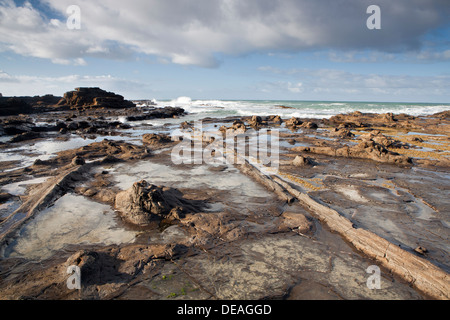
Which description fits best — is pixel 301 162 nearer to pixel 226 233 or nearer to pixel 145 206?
pixel 226 233

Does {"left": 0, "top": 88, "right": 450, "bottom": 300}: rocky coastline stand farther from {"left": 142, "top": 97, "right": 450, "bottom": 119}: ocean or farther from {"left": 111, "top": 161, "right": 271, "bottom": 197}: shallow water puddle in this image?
{"left": 142, "top": 97, "right": 450, "bottom": 119}: ocean

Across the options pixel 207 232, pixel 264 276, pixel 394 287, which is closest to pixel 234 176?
pixel 207 232

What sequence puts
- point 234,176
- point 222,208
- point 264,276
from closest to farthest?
1. point 264,276
2. point 222,208
3. point 234,176

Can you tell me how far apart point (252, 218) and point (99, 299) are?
3.60m

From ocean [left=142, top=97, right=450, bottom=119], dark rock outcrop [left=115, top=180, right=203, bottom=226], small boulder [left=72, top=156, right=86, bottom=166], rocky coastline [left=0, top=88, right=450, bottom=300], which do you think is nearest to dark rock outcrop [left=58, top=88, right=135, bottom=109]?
ocean [left=142, top=97, right=450, bottom=119]

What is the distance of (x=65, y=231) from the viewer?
5188 mm

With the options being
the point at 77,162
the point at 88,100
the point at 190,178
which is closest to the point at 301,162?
the point at 190,178

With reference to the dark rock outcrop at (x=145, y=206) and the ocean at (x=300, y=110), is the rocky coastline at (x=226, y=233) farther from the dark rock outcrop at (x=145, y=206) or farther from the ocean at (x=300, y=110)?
the ocean at (x=300, y=110)

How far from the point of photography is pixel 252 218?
5859 millimetres

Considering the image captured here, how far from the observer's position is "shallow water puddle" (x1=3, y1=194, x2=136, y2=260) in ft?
14.9
